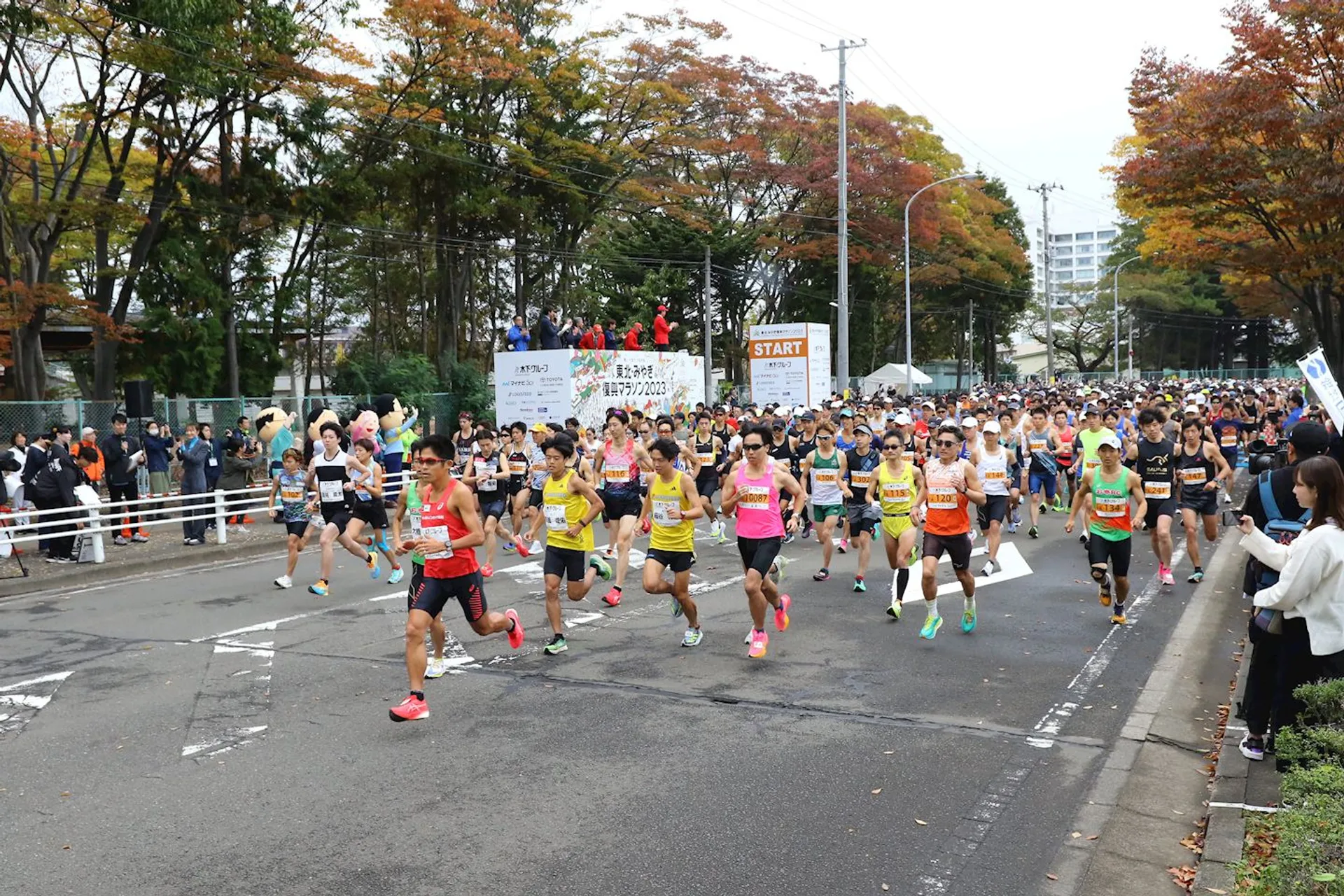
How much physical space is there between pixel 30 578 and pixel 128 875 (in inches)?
398

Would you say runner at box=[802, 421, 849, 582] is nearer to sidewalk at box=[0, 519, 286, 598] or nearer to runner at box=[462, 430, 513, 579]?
runner at box=[462, 430, 513, 579]

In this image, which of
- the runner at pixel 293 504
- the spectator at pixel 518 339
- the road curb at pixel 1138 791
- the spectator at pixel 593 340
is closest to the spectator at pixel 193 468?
the runner at pixel 293 504

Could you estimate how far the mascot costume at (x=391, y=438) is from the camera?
17109 mm

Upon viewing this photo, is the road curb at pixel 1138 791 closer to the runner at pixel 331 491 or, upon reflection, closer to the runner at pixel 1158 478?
the runner at pixel 1158 478

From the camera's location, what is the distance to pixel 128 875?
489 centimetres

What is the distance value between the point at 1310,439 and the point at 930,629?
140 inches

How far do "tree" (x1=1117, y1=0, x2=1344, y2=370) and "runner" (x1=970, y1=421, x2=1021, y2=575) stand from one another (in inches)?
328

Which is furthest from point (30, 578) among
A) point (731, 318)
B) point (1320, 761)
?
point (731, 318)

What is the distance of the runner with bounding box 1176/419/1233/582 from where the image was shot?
40.3 feet

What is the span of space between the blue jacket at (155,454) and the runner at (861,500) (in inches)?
450

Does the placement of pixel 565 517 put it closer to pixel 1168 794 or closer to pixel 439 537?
pixel 439 537

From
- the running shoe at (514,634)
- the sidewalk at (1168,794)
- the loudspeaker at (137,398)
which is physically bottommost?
the sidewalk at (1168,794)

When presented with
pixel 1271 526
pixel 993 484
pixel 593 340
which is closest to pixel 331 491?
pixel 993 484

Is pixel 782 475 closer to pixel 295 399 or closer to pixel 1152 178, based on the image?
pixel 1152 178
